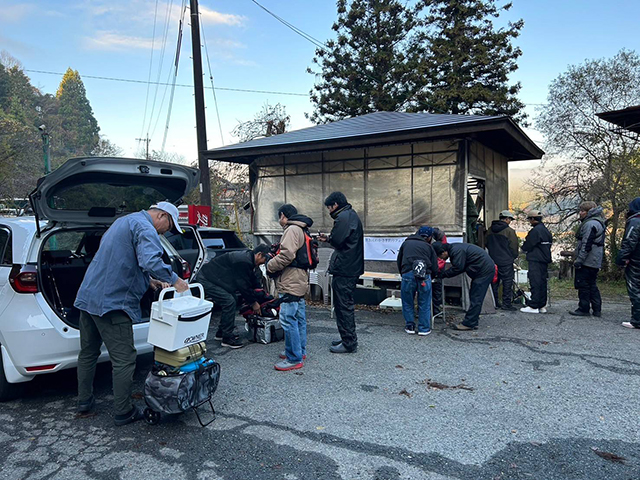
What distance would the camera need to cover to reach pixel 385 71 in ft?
73.4

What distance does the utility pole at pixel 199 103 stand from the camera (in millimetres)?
10833

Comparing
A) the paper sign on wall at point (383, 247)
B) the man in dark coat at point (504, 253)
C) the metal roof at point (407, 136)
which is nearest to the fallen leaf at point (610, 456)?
the man in dark coat at point (504, 253)

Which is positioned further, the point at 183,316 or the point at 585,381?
the point at 585,381

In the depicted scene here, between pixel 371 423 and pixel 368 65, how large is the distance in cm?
2271

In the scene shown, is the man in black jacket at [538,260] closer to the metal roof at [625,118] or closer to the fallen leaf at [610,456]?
the metal roof at [625,118]

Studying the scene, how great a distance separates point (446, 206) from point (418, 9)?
1960cm

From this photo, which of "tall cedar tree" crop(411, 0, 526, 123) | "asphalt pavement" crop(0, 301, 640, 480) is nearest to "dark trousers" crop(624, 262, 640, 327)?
"asphalt pavement" crop(0, 301, 640, 480)

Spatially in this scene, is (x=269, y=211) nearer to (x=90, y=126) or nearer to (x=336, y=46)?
(x=336, y=46)

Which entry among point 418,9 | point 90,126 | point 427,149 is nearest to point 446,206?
point 427,149

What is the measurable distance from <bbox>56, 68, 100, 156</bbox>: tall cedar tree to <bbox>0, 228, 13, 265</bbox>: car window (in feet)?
162

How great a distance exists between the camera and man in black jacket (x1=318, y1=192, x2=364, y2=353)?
481 centimetres

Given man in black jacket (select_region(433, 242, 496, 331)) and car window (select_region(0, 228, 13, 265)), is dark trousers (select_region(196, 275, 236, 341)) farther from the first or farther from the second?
man in black jacket (select_region(433, 242, 496, 331))

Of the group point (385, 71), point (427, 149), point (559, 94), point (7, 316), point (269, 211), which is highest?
point (385, 71)

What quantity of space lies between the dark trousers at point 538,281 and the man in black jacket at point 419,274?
227 centimetres
